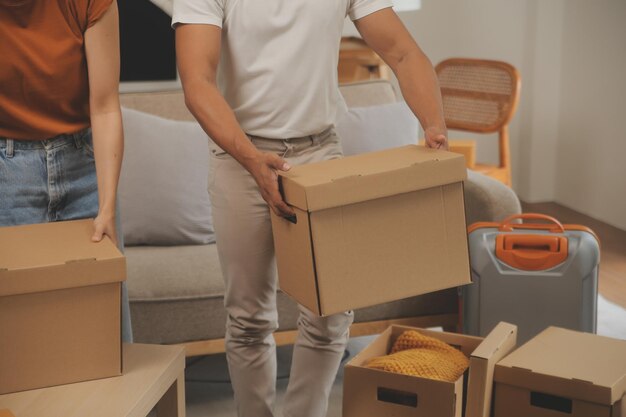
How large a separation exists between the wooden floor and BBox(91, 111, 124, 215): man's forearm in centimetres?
227

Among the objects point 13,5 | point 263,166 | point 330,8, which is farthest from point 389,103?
point 13,5

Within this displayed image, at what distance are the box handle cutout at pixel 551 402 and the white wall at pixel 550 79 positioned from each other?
2.75 metres

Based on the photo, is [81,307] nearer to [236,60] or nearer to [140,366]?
[140,366]

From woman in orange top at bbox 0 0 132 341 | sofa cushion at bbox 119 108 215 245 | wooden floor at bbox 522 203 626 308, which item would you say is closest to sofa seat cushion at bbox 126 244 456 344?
sofa cushion at bbox 119 108 215 245

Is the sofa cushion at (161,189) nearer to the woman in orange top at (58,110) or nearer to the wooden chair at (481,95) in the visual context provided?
the woman in orange top at (58,110)

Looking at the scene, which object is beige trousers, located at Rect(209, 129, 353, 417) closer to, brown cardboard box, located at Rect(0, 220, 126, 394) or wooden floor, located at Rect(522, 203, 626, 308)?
brown cardboard box, located at Rect(0, 220, 126, 394)

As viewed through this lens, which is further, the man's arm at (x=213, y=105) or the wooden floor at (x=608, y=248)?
the wooden floor at (x=608, y=248)

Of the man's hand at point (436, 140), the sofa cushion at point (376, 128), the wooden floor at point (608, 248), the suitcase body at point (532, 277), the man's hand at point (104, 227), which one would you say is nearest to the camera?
the man's hand at point (104, 227)

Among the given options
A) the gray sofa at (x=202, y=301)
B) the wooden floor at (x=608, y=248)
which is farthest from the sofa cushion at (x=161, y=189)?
the wooden floor at (x=608, y=248)

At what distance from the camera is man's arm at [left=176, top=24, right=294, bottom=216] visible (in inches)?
63.0

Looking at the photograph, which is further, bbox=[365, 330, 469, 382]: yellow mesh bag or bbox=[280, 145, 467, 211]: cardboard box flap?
bbox=[365, 330, 469, 382]: yellow mesh bag

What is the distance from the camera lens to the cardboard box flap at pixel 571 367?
169cm

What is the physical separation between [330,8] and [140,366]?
2.55 feet

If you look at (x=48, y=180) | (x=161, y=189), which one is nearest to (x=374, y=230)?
(x=48, y=180)
